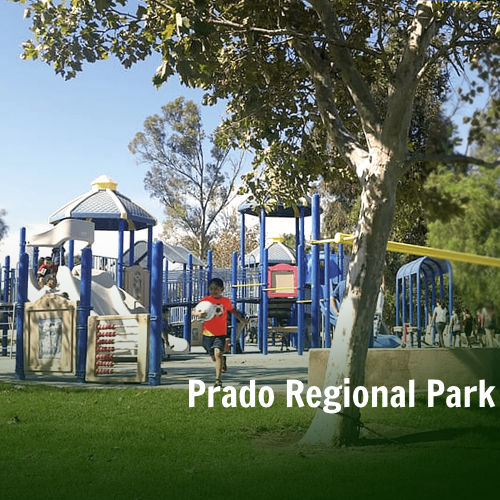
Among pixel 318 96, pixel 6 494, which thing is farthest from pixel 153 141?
pixel 6 494

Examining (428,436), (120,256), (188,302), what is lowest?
(428,436)

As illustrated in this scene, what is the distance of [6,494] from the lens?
4961mm

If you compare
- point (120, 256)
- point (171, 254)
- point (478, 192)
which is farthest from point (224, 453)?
point (171, 254)

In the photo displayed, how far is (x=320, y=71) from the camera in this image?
8164 mm

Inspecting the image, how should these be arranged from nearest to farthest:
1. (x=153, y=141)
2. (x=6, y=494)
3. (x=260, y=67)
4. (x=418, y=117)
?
(x=6, y=494)
(x=260, y=67)
(x=418, y=117)
(x=153, y=141)

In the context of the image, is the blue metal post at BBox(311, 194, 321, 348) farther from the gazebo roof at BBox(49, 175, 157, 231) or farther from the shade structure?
the shade structure

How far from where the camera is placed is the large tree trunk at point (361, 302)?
7.16m

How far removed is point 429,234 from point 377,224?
1035 millimetres

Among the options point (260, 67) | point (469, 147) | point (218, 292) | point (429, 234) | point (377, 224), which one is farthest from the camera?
point (218, 292)

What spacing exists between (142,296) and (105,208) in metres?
3.68

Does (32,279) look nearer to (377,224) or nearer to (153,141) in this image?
(377,224)

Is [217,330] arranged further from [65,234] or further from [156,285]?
[65,234]

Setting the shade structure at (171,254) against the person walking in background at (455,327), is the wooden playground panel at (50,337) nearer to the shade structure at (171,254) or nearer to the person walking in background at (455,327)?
the person walking in background at (455,327)

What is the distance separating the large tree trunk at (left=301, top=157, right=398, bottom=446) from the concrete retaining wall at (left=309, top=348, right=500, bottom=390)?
286 cm
